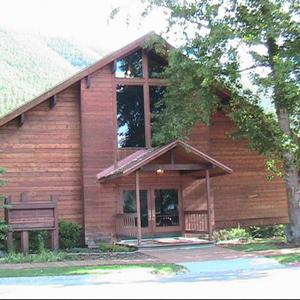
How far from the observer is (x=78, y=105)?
78.5 feet

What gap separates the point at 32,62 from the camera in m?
104

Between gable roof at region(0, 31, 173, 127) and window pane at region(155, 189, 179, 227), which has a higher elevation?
gable roof at region(0, 31, 173, 127)

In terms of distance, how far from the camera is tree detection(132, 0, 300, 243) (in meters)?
19.5

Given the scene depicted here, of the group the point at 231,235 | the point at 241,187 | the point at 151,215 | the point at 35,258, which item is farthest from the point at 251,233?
the point at 35,258

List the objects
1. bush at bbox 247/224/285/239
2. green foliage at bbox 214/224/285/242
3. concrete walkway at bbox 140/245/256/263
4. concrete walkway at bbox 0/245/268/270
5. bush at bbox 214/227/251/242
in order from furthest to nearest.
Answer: bush at bbox 247/224/285/239 < green foliage at bbox 214/224/285/242 < bush at bbox 214/227/251/242 < concrete walkway at bbox 140/245/256/263 < concrete walkway at bbox 0/245/268/270

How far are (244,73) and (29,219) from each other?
9911 millimetres

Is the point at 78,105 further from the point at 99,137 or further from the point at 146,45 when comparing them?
the point at 146,45

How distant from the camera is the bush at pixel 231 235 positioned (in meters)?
24.1

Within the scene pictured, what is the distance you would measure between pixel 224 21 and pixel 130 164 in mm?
6314

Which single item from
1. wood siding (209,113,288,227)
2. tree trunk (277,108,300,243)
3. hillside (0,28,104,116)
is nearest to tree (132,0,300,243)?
tree trunk (277,108,300,243)

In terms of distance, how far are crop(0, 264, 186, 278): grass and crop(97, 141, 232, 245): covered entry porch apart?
654 cm

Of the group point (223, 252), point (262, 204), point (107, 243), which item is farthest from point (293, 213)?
point (107, 243)

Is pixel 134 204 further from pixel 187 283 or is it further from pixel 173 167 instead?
pixel 187 283

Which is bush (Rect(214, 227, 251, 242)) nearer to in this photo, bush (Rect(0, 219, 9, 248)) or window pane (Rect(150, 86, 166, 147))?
window pane (Rect(150, 86, 166, 147))
